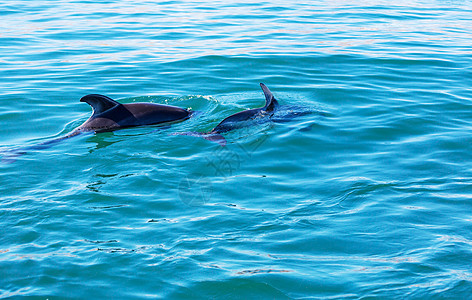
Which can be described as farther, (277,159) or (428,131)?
(428,131)

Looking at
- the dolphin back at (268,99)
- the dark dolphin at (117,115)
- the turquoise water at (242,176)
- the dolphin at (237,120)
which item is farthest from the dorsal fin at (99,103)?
the dolphin back at (268,99)

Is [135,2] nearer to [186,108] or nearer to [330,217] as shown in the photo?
[186,108]

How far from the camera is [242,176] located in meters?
7.07

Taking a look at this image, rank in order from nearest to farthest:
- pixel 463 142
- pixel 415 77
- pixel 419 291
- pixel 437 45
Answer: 1. pixel 419 291
2. pixel 463 142
3. pixel 415 77
4. pixel 437 45

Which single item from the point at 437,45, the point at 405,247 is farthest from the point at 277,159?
the point at 437,45

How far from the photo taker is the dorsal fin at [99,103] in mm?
8188

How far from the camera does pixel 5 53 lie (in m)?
13.9

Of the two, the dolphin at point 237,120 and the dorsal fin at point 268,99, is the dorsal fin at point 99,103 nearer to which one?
the dolphin at point 237,120

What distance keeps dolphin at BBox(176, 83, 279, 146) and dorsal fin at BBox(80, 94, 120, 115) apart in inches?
49.3

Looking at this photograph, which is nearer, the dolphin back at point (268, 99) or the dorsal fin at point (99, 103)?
the dorsal fin at point (99, 103)

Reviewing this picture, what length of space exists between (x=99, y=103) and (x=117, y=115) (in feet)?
1.09

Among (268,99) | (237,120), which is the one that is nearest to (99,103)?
(237,120)

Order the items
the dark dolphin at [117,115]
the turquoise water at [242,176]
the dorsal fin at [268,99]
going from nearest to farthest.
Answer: the turquoise water at [242,176]
the dark dolphin at [117,115]
the dorsal fin at [268,99]

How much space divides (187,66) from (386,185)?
7009mm
